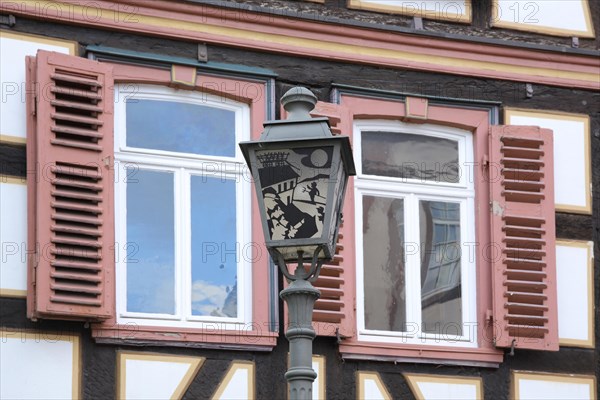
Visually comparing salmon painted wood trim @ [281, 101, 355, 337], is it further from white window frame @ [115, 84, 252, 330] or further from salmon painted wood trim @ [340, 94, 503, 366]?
white window frame @ [115, 84, 252, 330]

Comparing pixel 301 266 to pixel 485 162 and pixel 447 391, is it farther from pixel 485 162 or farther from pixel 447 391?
pixel 485 162

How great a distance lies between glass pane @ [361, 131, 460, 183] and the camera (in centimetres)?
1399

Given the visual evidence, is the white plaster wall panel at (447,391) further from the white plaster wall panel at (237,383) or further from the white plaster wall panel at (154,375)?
the white plaster wall panel at (154,375)

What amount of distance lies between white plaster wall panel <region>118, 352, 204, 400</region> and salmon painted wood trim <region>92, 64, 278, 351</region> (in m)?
0.11

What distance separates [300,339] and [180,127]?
385 centimetres

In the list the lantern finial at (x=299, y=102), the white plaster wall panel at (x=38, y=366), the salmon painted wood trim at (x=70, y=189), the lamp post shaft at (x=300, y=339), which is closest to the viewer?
the lamp post shaft at (x=300, y=339)

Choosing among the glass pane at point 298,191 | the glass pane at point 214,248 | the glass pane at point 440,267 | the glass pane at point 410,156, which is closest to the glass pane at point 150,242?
the glass pane at point 214,248

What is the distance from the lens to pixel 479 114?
46.6ft

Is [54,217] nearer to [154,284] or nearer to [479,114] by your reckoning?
[154,284]

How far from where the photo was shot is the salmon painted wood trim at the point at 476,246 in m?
13.4

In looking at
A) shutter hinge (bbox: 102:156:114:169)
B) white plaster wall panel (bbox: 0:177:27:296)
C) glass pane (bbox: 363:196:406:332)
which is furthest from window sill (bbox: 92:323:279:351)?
shutter hinge (bbox: 102:156:114:169)

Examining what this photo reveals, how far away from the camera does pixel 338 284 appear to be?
530 inches

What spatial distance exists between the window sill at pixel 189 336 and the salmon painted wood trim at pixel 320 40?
6.53 feet

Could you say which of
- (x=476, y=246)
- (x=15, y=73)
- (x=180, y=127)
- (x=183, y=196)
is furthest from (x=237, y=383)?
(x=15, y=73)
